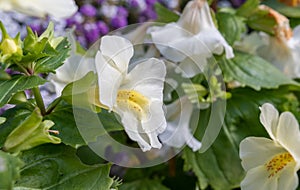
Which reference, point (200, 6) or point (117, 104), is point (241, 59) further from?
point (117, 104)

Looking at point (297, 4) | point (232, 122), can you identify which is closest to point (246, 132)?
point (232, 122)

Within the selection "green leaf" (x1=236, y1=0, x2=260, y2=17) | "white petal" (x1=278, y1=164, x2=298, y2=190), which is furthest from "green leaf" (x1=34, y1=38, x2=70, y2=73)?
"green leaf" (x1=236, y1=0, x2=260, y2=17)

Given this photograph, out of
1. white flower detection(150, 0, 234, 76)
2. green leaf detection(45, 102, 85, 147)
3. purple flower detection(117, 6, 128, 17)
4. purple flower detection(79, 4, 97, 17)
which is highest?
green leaf detection(45, 102, 85, 147)

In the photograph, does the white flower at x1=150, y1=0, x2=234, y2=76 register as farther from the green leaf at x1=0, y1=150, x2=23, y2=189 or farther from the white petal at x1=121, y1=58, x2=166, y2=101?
the green leaf at x1=0, y1=150, x2=23, y2=189

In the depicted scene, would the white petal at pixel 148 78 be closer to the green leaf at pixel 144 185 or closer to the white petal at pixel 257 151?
the white petal at pixel 257 151

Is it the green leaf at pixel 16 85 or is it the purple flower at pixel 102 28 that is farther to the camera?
the purple flower at pixel 102 28

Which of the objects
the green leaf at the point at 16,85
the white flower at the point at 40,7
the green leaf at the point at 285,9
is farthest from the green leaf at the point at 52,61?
the green leaf at the point at 285,9
